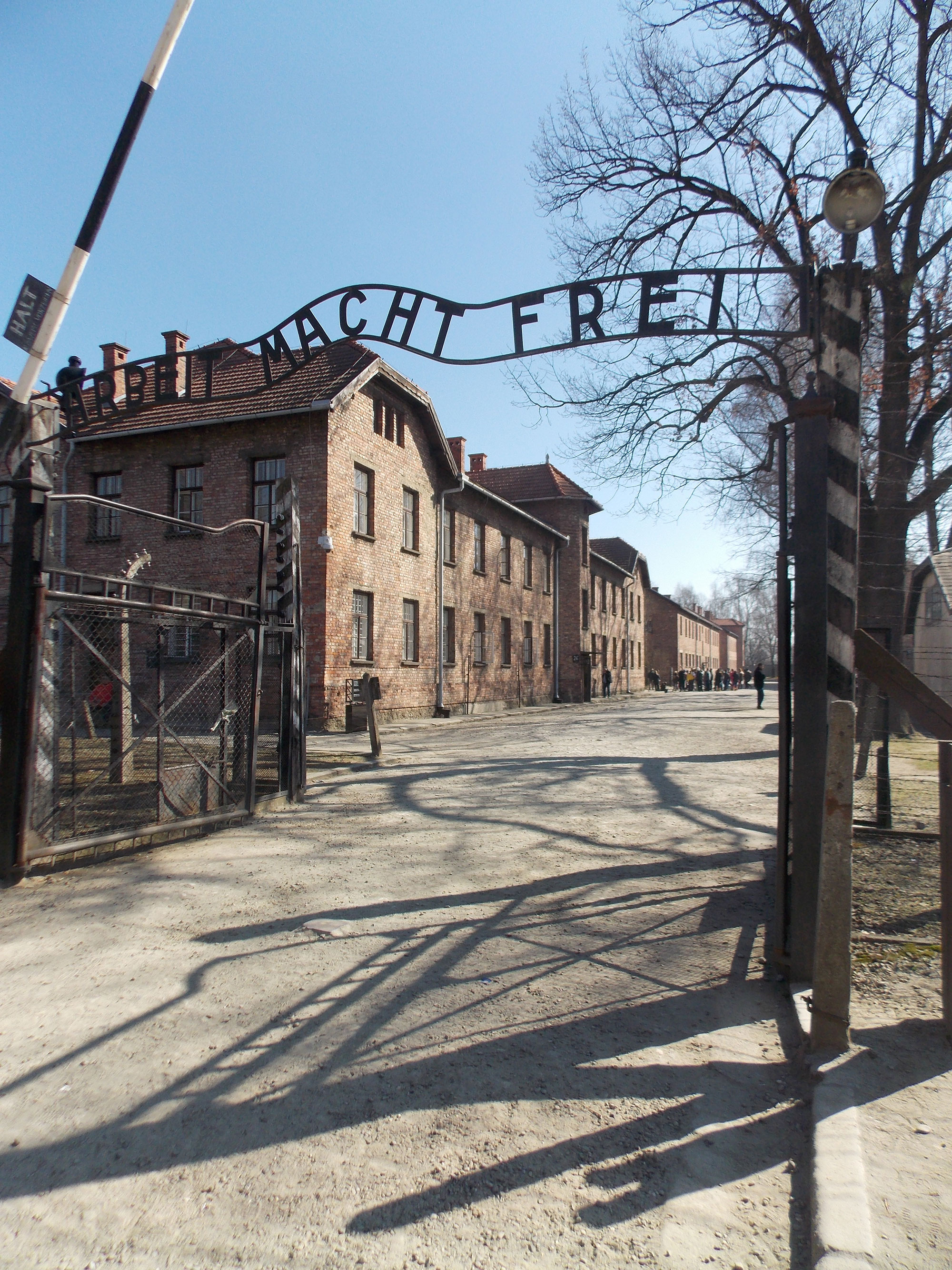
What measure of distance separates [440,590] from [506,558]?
23.7 ft

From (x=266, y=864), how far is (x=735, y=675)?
89.1 meters

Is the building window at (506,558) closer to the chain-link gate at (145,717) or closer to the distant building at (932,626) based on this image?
the distant building at (932,626)

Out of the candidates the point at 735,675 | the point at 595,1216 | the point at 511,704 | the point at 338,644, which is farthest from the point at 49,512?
the point at 735,675

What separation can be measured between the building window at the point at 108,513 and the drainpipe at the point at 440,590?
885cm

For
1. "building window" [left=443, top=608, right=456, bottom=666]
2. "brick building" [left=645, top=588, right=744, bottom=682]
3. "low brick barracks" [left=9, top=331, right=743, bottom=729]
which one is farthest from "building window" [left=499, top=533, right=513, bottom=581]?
"brick building" [left=645, top=588, right=744, bottom=682]

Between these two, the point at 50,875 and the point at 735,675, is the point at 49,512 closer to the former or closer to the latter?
the point at 50,875

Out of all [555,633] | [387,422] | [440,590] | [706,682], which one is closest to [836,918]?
[387,422]

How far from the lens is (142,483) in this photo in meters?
20.4

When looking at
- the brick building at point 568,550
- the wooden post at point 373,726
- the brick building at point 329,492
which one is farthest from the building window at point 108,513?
the brick building at point 568,550

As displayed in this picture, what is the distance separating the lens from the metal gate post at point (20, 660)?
216 inches

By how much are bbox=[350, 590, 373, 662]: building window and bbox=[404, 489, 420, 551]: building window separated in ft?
9.39

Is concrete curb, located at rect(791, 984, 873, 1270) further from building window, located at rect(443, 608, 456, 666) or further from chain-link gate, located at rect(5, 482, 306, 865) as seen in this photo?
building window, located at rect(443, 608, 456, 666)

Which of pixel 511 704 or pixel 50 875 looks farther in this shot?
pixel 511 704

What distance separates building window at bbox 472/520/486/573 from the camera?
2822cm
